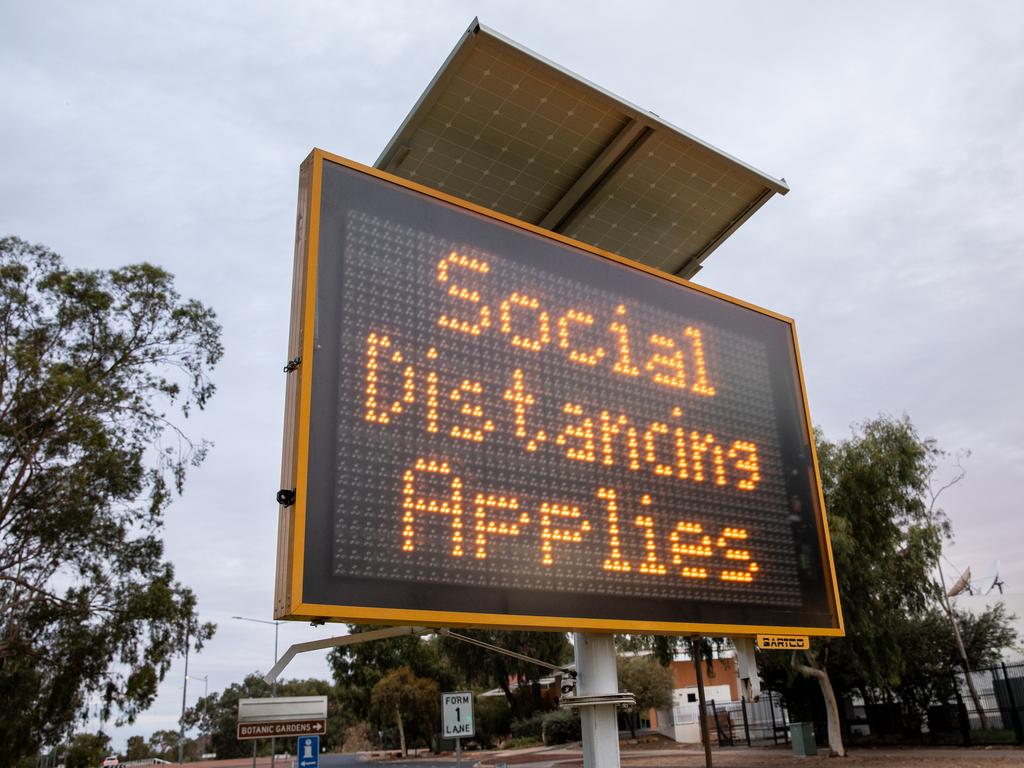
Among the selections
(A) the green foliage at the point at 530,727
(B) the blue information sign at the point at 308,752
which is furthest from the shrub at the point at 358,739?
(B) the blue information sign at the point at 308,752

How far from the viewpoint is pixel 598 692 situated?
27.9 feet

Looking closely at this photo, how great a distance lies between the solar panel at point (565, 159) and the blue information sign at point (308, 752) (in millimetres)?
6524

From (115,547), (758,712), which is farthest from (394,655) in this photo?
(115,547)

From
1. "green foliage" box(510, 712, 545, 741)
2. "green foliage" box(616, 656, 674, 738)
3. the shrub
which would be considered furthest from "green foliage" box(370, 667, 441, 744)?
the shrub

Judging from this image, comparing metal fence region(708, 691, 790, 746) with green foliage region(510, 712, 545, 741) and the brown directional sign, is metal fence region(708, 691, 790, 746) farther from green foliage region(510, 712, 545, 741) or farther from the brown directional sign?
the brown directional sign

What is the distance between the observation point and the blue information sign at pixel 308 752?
27.3 feet

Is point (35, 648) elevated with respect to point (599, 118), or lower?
lower

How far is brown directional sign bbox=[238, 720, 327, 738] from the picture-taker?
285 inches

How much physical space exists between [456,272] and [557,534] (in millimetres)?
2482

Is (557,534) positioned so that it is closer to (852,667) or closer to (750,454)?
(750,454)

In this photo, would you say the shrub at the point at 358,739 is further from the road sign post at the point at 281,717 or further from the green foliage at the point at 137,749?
the road sign post at the point at 281,717

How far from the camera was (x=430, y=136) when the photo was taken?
9891mm

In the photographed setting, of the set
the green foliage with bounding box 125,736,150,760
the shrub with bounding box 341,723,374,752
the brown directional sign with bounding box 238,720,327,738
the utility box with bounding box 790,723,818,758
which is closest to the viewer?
the brown directional sign with bounding box 238,720,327,738

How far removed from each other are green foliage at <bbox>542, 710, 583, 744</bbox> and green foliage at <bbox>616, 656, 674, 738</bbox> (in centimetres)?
→ 270
